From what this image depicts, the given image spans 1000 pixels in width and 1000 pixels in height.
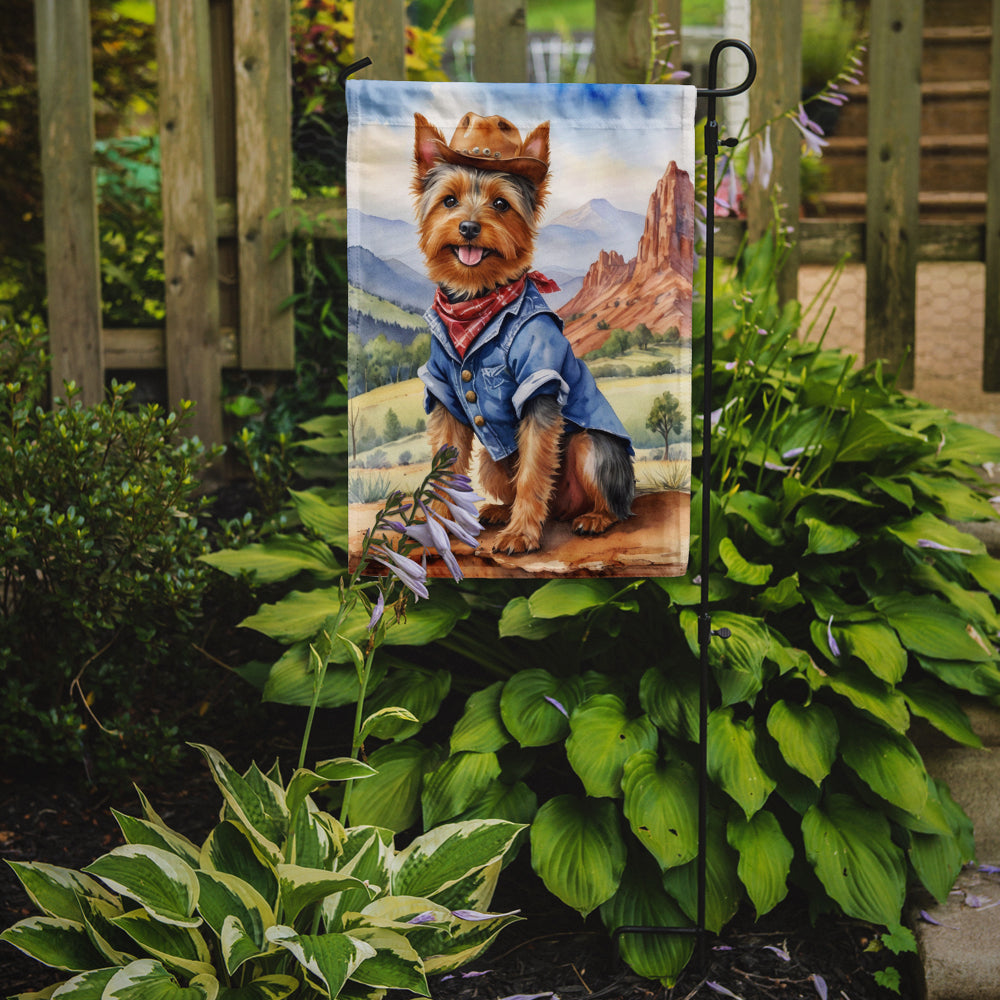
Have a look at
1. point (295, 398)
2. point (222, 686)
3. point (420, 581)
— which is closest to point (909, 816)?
point (420, 581)

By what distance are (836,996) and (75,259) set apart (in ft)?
9.70

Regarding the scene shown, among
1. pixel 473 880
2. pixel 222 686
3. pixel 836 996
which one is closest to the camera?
pixel 473 880

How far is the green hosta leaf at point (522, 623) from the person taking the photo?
2.00m

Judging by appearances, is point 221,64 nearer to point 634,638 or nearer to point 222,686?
point 222,686

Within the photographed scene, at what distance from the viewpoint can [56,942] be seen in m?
1.53

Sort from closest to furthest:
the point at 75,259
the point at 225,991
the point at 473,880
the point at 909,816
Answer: the point at 225,991
the point at 473,880
the point at 909,816
the point at 75,259

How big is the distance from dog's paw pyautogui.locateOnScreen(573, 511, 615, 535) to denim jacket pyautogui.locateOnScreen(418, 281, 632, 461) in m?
0.15

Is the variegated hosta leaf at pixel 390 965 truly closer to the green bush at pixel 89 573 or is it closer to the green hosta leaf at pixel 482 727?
the green hosta leaf at pixel 482 727

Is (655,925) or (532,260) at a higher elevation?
(532,260)

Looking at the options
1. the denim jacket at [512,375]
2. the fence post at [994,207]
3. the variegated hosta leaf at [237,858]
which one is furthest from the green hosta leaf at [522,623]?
the fence post at [994,207]

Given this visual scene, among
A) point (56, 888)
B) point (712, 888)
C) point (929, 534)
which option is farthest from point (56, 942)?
point (929, 534)

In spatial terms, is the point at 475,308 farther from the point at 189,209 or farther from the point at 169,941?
the point at 189,209

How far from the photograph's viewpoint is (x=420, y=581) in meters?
1.53

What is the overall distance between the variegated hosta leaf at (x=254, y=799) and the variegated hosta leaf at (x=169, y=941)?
181mm
